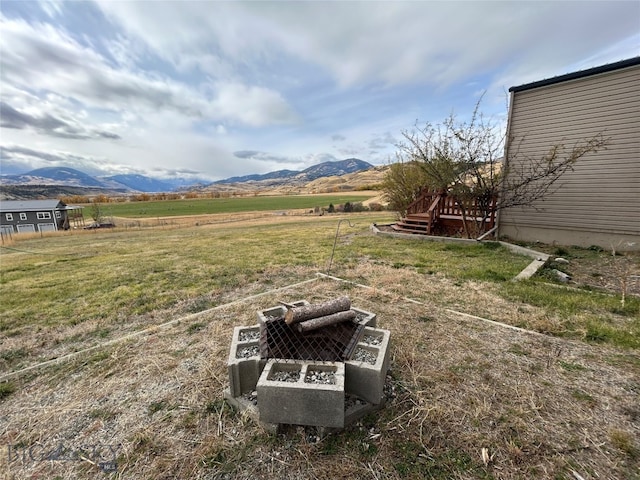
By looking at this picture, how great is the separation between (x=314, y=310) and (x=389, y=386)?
3.00 ft

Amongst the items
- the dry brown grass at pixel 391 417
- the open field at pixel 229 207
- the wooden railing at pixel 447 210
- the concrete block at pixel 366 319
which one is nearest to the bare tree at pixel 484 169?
the wooden railing at pixel 447 210

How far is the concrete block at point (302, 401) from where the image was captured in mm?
1861

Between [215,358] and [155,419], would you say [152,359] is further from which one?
[155,419]

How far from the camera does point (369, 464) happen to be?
5.79ft

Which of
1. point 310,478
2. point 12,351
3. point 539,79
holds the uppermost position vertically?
point 539,79

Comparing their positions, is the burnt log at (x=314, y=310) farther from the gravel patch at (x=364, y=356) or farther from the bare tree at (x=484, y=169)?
the bare tree at (x=484, y=169)

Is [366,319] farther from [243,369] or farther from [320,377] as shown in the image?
[243,369]

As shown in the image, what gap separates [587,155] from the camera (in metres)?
7.32

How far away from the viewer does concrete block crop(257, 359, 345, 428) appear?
1861 millimetres

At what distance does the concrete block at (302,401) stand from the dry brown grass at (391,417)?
0.17 m

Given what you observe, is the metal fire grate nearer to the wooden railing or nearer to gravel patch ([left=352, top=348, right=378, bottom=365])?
gravel patch ([left=352, top=348, right=378, bottom=365])

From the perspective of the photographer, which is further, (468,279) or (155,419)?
(468,279)

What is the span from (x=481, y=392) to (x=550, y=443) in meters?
0.52

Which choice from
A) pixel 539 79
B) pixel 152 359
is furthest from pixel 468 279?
pixel 539 79
